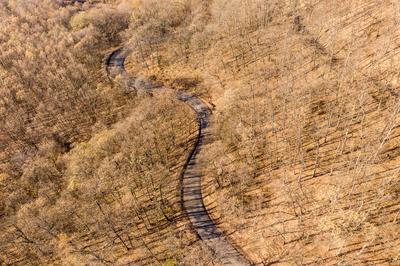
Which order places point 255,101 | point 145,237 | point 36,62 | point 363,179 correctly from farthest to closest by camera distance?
1. point 36,62
2. point 255,101
3. point 145,237
4. point 363,179

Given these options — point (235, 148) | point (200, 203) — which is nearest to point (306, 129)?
point (235, 148)

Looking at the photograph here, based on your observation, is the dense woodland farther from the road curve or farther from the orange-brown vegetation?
the road curve

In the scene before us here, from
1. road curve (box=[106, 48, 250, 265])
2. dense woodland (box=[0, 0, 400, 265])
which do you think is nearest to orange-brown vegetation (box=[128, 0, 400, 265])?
dense woodland (box=[0, 0, 400, 265])

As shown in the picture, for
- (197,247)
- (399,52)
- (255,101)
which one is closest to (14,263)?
(197,247)

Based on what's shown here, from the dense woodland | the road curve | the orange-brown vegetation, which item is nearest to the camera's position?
the orange-brown vegetation

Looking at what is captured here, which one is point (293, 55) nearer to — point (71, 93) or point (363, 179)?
point (363, 179)

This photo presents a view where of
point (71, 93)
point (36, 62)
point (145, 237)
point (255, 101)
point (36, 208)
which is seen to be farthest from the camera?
point (36, 62)

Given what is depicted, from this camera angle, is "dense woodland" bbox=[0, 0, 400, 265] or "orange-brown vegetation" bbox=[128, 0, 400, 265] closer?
"orange-brown vegetation" bbox=[128, 0, 400, 265]
